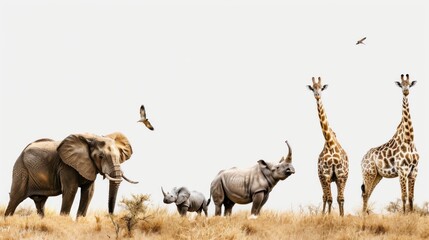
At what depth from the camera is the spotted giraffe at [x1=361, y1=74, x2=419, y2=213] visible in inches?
728

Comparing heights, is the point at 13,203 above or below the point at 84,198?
below

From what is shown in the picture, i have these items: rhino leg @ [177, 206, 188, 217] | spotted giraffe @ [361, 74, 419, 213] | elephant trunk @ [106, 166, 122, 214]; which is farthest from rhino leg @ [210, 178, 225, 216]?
spotted giraffe @ [361, 74, 419, 213]

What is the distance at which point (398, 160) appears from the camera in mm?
18672

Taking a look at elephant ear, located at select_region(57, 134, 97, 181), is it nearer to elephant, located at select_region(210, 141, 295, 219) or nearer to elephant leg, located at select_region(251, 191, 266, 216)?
elephant, located at select_region(210, 141, 295, 219)

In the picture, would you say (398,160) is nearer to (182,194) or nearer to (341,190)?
(341,190)

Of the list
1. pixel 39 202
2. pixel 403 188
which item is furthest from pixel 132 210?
pixel 403 188

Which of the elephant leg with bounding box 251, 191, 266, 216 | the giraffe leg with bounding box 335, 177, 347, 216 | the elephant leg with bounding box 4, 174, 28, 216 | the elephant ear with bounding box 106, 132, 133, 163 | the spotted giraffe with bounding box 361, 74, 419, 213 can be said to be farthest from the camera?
the elephant leg with bounding box 4, 174, 28, 216

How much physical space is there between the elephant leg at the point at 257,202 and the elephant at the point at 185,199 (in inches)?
82.3

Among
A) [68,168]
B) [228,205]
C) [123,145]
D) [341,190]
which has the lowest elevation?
[228,205]

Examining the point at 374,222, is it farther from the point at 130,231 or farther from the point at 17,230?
the point at 17,230

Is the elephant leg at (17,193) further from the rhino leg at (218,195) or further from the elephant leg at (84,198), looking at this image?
the rhino leg at (218,195)

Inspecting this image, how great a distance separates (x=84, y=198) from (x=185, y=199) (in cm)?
227

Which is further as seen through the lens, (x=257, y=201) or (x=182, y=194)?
(x=182, y=194)

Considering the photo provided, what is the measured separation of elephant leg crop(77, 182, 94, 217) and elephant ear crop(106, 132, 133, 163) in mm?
1013
